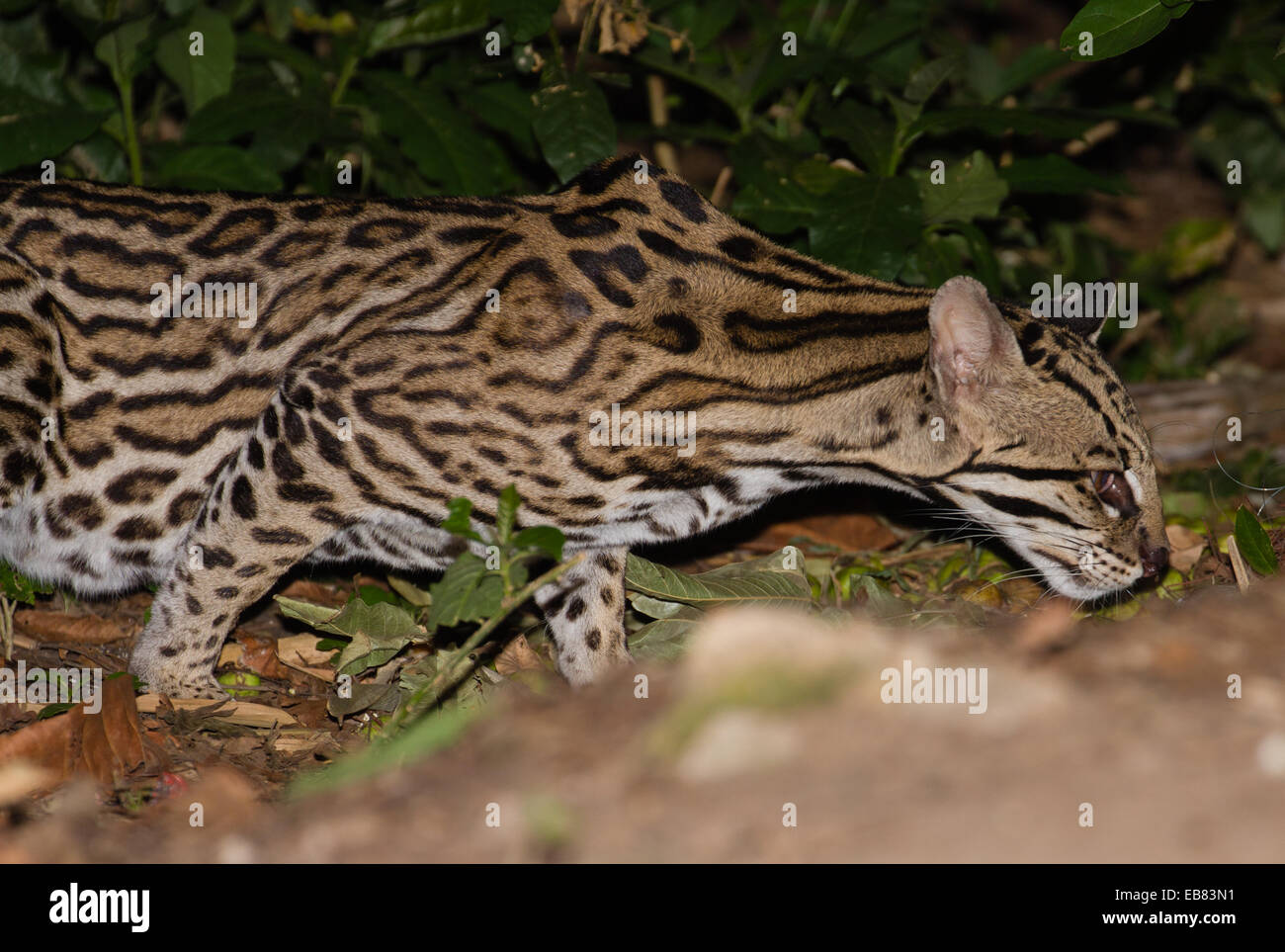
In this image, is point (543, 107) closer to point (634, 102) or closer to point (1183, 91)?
point (634, 102)

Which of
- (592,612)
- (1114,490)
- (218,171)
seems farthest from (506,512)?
(218,171)

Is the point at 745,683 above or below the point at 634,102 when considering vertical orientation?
below

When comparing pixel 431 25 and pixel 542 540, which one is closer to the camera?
pixel 542 540

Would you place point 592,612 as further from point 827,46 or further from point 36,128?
point 36,128

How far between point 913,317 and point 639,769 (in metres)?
2.65

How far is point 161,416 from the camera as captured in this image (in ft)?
17.9

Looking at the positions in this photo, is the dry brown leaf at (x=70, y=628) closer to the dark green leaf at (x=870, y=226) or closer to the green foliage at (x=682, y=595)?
the green foliage at (x=682, y=595)

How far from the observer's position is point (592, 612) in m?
5.71

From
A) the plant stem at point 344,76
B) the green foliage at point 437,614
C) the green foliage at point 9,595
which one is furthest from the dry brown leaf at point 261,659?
the plant stem at point 344,76

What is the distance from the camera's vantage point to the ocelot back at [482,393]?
5.01 meters

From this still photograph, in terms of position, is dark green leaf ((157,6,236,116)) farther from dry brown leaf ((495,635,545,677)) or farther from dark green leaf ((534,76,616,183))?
dry brown leaf ((495,635,545,677))

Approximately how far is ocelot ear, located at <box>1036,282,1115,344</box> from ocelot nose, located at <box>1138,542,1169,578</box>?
89 cm

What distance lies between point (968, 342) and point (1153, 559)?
1348mm

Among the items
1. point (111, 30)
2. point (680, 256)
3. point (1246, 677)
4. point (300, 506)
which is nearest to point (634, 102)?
point (111, 30)
